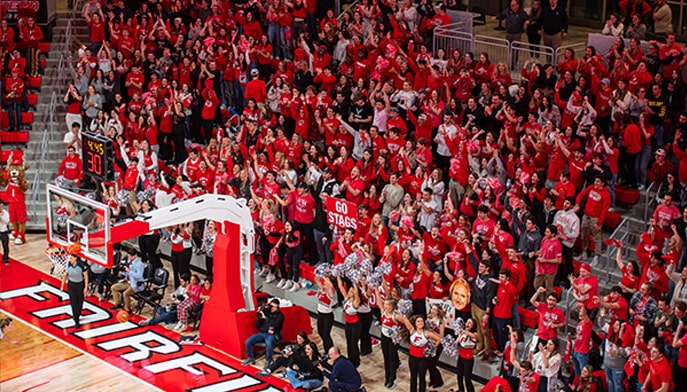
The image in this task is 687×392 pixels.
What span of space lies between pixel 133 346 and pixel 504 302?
19.7 feet

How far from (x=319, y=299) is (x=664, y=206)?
521cm

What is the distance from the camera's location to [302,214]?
20266mm

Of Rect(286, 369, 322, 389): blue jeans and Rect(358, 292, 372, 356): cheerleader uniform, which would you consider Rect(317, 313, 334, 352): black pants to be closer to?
Rect(358, 292, 372, 356): cheerleader uniform

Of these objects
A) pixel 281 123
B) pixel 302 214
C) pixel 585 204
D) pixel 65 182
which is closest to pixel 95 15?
pixel 65 182

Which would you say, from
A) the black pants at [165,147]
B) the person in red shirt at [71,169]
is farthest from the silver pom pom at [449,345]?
the person in red shirt at [71,169]

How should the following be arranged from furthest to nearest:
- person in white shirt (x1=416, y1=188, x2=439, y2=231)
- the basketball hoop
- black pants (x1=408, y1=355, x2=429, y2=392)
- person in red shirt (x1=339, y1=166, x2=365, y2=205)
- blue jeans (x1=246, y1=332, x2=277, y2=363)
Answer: person in red shirt (x1=339, y1=166, x2=365, y2=205), the basketball hoop, person in white shirt (x1=416, y1=188, x2=439, y2=231), blue jeans (x1=246, y1=332, x2=277, y2=363), black pants (x1=408, y1=355, x2=429, y2=392)

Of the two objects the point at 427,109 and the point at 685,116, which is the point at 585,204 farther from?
the point at 427,109

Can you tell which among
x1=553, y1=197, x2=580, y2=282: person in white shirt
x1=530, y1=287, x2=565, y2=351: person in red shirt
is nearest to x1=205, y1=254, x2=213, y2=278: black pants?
x1=553, y1=197, x2=580, y2=282: person in white shirt

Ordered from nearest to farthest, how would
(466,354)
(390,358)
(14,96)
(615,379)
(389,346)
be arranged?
(615,379)
(466,354)
(389,346)
(390,358)
(14,96)

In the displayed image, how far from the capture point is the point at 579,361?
653 inches

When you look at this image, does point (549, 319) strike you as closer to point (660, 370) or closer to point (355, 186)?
point (660, 370)

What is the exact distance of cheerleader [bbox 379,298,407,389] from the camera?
1738 centimetres

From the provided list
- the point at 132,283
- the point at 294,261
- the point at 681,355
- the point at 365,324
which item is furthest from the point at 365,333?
the point at 681,355

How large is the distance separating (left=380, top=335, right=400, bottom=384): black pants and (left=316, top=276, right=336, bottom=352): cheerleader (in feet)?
3.70
